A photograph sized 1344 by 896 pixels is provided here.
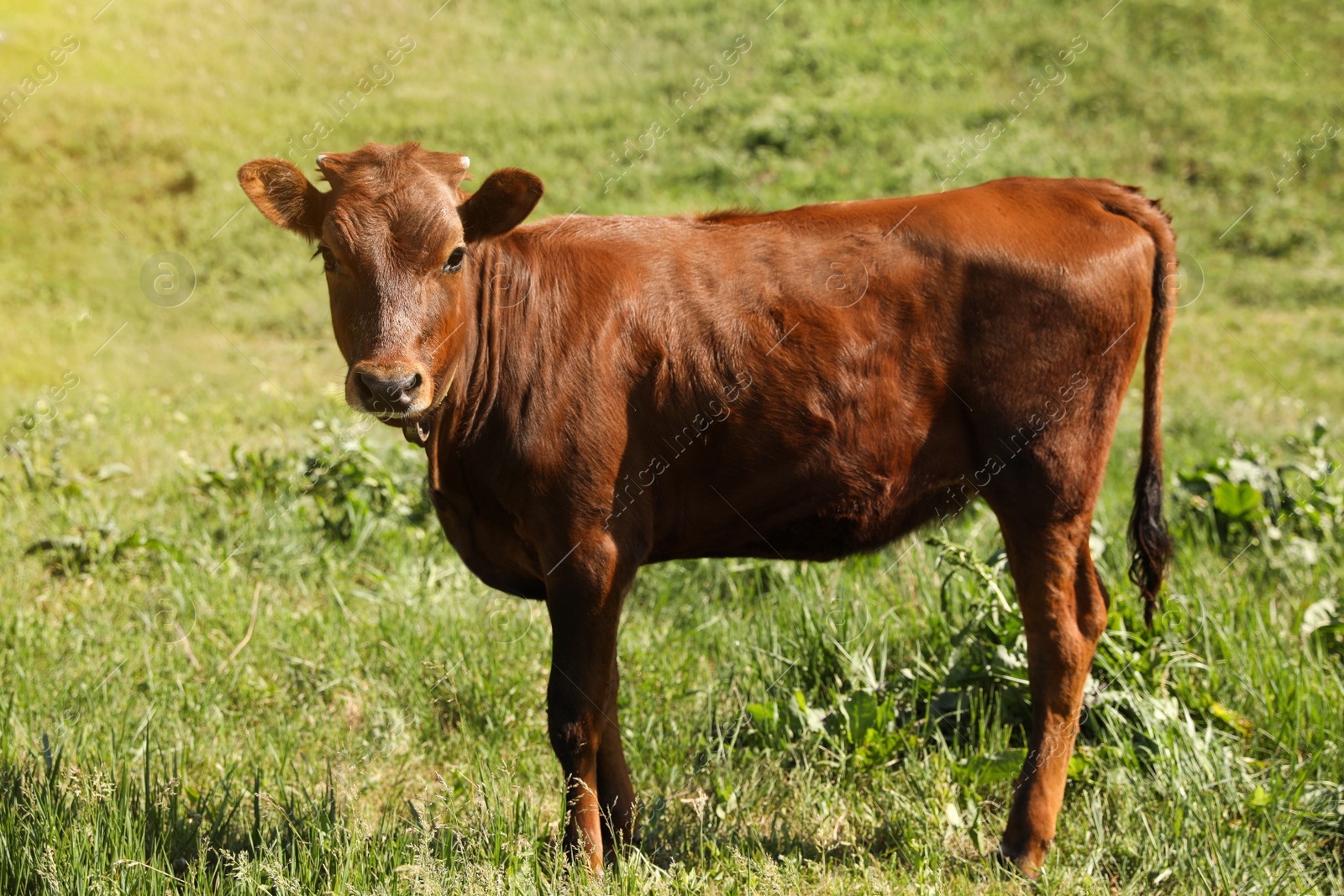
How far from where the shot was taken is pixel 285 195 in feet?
11.7

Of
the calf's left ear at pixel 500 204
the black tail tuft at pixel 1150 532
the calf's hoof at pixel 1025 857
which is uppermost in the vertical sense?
the calf's left ear at pixel 500 204

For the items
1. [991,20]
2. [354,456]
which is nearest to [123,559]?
[354,456]

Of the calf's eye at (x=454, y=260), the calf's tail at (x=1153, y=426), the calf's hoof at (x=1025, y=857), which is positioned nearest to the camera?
the calf's eye at (x=454, y=260)

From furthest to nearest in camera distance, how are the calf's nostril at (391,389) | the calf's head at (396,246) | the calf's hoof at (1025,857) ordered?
the calf's hoof at (1025,857), the calf's head at (396,246), the calf's nostril at (391,389)

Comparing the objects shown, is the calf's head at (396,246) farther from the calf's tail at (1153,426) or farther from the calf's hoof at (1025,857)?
the calf's hoof at (1025,857)

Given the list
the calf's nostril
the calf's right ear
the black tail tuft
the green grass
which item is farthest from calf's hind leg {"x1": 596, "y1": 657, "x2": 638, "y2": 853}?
the black tail tuft

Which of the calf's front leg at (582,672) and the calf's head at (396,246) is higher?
the calf's head at (396,246)

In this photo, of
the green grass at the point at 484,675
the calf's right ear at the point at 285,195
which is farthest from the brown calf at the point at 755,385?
the green grass at the point at 484,675

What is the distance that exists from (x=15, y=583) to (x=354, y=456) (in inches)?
69.2

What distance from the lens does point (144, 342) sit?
11.1 meters

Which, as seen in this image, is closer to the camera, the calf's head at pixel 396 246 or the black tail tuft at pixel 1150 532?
the calf's head at pixel 396 246

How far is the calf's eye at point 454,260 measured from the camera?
134 inches

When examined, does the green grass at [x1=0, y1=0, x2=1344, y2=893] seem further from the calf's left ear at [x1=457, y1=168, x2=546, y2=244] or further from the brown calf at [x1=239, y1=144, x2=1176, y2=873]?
the calf's left ear at [x1=457, y1=168, x2=546, y2=244]

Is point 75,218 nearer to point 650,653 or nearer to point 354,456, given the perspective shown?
point 354,456
